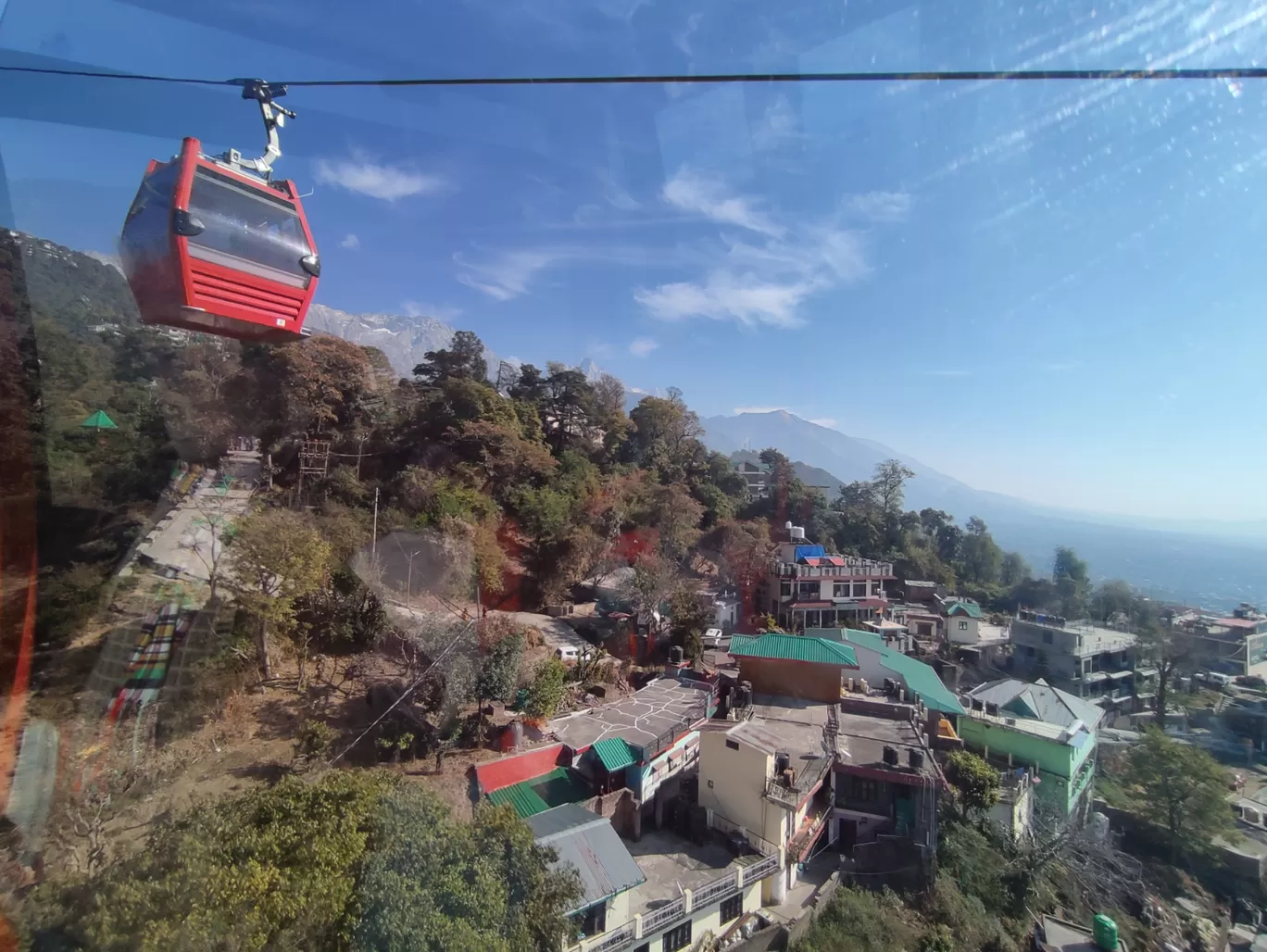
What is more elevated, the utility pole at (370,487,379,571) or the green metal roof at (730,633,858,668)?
the utility pole at (370,487,379,571)

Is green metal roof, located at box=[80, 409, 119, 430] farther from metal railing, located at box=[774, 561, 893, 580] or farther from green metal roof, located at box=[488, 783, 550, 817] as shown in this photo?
metal railing, located at box=[774, 561, 893, 580]

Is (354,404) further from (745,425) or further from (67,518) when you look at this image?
(745,425)

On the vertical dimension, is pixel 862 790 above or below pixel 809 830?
above

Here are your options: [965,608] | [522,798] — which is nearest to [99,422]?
[522,798]

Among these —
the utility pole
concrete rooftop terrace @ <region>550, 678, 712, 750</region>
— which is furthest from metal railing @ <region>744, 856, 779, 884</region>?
the utility pole

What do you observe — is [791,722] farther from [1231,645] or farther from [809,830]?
[1231,645]

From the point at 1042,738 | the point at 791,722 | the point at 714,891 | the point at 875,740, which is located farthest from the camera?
the point at 1042,738
